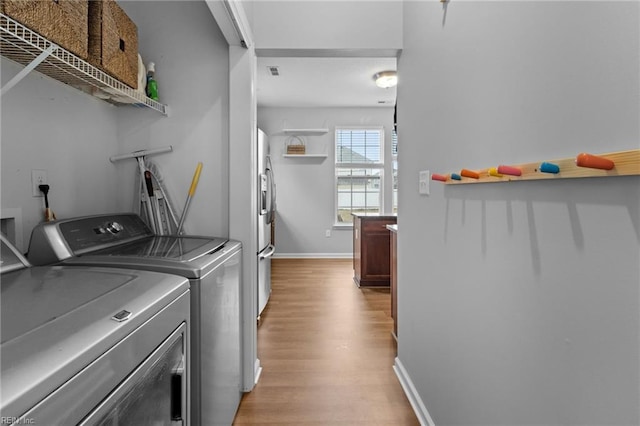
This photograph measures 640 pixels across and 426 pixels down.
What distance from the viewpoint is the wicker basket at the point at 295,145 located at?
569 cm

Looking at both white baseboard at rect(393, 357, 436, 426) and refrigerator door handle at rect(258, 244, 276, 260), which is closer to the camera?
white baseboard at rect(393, 357, 436, 426)

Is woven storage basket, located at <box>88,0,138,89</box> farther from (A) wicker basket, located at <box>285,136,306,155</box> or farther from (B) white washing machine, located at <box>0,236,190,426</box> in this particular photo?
(A) wicker basket, located at <box>285,136,306,155</box>

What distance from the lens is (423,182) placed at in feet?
5.41

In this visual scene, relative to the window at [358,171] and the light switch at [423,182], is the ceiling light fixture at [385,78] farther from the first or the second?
the light switch at [423,182]

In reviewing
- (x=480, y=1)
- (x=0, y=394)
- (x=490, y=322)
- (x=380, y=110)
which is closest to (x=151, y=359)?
(x=0, y=394)

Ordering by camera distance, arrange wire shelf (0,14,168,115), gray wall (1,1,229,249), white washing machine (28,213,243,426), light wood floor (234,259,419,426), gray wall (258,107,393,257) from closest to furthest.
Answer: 1. wire shelf (0,14,168,115)
2. white washing machine (28,213,243,426)
3. light wood floor (234,259,419,426)
4. gray wall (1,1,229,249)
5. gray wall (258,107,393,257)

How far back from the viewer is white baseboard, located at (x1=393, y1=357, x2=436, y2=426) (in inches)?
62.0

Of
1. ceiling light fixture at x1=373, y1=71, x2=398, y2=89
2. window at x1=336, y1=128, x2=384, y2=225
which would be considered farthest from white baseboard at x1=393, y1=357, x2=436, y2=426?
window at x1=336, y1=128, x2=384, y2=225

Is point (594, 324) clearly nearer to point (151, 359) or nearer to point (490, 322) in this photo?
point (490, 322)

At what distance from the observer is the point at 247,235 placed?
1871 mm

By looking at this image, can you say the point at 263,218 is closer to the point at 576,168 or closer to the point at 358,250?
the point at 358,250

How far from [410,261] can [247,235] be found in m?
0.96

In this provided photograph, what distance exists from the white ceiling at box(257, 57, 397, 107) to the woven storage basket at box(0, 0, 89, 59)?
268cm

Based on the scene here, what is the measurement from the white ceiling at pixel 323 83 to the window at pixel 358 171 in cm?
56
